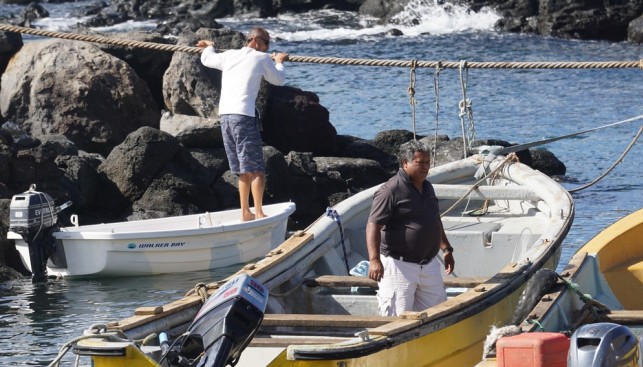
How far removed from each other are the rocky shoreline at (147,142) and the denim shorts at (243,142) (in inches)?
110

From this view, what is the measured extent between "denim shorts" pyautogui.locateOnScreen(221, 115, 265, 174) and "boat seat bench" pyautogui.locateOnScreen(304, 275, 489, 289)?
2.91 metres

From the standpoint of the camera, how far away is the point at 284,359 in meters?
6.02

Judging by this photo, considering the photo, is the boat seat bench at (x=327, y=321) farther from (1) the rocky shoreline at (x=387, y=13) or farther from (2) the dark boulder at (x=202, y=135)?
(1) the rocky shoreline at (x=387, y=13)

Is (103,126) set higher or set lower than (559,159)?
higher

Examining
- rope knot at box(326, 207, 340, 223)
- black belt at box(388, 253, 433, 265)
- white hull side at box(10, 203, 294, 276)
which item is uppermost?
black belt at box(388, 253, 433, 265)

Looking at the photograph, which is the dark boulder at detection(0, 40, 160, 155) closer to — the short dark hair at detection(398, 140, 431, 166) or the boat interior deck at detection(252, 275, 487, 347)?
the boat interior deck at detection(252, 275, 487, 347)

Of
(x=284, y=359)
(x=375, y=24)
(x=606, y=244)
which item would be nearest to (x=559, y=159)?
(x=606, y=244)

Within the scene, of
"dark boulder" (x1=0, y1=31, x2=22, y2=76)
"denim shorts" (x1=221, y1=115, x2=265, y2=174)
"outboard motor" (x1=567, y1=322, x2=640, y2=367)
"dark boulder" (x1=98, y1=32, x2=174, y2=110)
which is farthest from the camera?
"dark boulder" (x1=98, y1=32, x2=174, y2=110)

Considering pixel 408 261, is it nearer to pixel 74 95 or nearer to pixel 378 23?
pixel 74 95

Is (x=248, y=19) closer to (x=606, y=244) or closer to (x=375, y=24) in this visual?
(x=375, y=24)

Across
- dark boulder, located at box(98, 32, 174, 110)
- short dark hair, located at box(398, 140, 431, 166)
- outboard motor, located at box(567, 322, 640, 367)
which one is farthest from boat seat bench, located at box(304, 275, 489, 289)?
dark boulder, located at box(98, 32, 174, 110)

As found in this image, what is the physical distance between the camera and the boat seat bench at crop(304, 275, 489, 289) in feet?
26.7

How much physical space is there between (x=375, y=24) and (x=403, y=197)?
33144mm

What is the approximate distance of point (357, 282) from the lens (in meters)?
8.17
